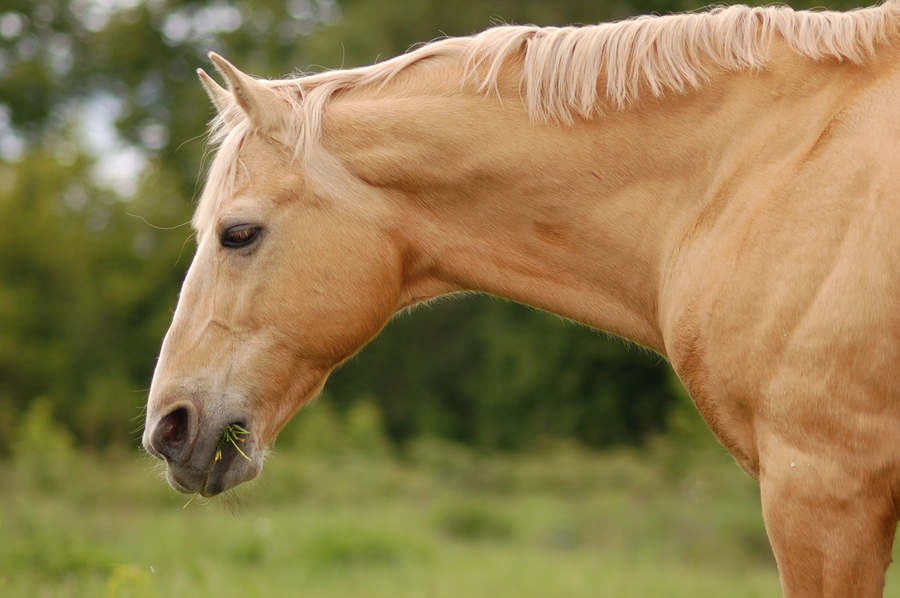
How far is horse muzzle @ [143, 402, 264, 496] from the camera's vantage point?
2.58 meters

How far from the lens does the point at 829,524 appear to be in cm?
206

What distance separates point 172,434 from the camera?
8.58 ft

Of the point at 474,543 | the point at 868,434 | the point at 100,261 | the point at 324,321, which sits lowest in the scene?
the point at 100,261

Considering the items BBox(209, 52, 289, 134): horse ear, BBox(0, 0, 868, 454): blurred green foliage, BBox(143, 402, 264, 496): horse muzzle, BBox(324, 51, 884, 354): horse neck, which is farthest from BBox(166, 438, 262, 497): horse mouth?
BBox(0, 0, 868, 454): blurred green foliage

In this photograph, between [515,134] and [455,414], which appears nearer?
[515,134]

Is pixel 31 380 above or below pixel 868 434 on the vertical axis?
below

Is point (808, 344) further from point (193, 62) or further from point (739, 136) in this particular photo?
point (193, 62)

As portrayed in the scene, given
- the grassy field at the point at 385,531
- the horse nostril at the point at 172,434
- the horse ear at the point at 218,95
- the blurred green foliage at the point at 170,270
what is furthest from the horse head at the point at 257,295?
the blurred green foliage at the point at 170,270

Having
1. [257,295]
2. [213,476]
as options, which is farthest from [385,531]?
[257,295]

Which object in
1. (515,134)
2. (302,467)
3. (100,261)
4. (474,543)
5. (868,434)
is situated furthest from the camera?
(100,261)

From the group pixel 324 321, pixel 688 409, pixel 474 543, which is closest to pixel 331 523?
pixel 474 543

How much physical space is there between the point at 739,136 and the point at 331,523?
5.65m

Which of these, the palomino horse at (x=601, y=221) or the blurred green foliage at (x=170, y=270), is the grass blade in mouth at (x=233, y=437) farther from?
the blurred green foliage at (x=170, y=270)

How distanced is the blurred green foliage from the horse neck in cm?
1293
